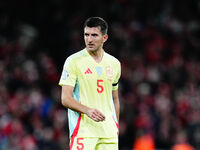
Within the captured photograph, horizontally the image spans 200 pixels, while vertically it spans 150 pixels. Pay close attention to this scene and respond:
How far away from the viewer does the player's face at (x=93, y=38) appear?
6402mm

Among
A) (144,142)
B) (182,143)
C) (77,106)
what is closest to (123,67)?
(144,142)

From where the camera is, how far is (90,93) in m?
6.42

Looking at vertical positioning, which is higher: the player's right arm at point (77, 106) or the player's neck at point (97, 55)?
the player's neck at point (97, 55)

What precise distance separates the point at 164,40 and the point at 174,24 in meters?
0.98

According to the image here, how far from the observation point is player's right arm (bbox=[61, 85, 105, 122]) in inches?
238

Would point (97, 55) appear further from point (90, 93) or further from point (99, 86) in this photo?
point (90, 93)

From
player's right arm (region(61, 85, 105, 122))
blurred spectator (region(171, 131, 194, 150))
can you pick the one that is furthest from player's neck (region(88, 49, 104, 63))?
blurred spectator (region(171, 131, 194, 150))

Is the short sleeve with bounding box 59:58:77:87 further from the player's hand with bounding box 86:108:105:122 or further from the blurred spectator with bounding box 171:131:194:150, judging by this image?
the blurred spectator with bounding box 171:131:194:150

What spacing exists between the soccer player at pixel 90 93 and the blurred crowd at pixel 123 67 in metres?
6.78

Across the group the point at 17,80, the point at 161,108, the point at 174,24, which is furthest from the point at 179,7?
the point at 17,80

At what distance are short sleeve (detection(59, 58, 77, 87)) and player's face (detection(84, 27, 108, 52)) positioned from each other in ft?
0.92

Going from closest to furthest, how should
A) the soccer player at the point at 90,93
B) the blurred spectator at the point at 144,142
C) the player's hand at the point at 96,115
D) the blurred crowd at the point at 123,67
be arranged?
the player's hand at the point at 96,115, the soccer player at the point at 90,93, the blurred spectator at the point at 144,142, the blurred crowd at the point at 123,67

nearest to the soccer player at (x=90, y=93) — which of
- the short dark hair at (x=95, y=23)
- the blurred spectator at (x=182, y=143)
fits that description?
the short dark hair at (x=95, y=23)

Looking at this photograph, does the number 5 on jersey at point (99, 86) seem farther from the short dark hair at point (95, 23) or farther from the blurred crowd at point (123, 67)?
the blurred crowd at point (123, 67)
